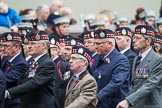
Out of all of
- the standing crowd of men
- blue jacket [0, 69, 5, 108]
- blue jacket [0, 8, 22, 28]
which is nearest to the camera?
blue jacket [0, 69, 5, 108]

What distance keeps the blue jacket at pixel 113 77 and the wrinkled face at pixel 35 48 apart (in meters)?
0.91

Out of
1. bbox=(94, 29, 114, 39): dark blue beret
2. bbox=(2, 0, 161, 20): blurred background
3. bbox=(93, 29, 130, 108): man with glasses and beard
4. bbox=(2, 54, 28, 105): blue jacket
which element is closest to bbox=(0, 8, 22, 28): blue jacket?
bbox=(2, 54, 28, 105): blue jacket

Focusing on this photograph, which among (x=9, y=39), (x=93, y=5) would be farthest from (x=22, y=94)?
(x=93, y=5)

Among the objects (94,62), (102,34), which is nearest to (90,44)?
(94,62)

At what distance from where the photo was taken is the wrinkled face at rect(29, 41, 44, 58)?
1316 centimetres

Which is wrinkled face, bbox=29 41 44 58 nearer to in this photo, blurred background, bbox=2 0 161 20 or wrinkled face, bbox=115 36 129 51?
wrinkled face, bbox=115 36 129 51

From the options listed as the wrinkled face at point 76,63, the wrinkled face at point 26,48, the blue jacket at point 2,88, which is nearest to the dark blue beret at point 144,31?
the wrinkled face at point 76,63

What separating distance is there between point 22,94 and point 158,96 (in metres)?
1.94

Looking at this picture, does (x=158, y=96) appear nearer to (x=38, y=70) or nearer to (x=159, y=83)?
(x=159, y=83)

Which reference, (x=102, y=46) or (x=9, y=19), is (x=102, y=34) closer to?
(x=102, y=46)

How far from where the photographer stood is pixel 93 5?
23.1 m

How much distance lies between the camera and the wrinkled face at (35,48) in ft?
43.2

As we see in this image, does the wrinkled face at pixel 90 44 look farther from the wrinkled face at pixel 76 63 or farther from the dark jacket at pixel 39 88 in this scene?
the wrinkled face at pixel 76 63

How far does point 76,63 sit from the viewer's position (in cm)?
1257
